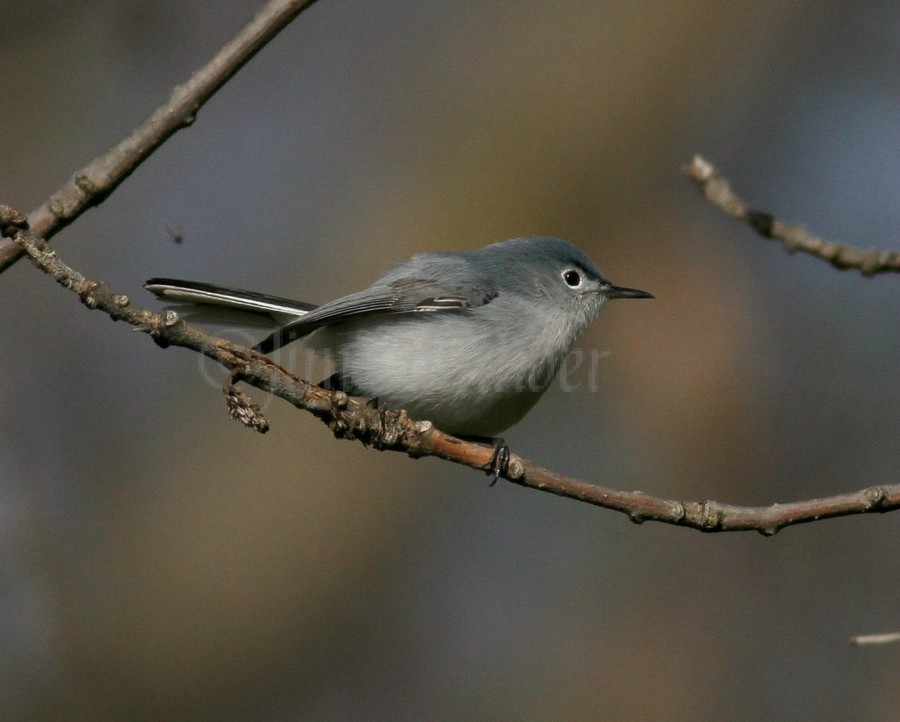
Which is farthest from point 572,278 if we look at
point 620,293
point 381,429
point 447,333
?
point 381,429

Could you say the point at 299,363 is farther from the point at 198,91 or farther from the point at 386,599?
the point at 198,91

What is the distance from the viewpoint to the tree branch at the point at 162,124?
212cm

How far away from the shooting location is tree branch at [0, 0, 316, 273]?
2.12 meters

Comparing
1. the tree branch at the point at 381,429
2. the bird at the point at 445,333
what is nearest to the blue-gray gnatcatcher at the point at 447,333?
the bird at the point at 445,333

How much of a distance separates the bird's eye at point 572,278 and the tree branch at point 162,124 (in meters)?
2.17

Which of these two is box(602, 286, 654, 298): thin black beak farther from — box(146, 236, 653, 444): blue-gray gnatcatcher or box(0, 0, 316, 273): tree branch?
box(0, 0, 316, 273): tree branch

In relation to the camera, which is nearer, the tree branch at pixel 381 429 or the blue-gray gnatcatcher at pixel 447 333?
the tree branch at pixel 381 429

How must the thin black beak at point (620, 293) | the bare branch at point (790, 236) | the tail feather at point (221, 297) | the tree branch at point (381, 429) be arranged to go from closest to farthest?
the tree branch at point (381, 429)
the bare branch at point (790, 236)
the tail feather at point (221, 297)
the thin black beak at point (620, 293)

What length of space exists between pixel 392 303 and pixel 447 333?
0.26m

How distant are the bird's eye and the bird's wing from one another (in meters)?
0.43

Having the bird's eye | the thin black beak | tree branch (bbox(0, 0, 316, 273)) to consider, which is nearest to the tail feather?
tree branch (bbox(0, 0, 316, 273))

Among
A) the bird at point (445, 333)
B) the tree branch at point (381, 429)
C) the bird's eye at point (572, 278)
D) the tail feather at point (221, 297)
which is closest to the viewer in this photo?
the tree branch at point (381, 429)

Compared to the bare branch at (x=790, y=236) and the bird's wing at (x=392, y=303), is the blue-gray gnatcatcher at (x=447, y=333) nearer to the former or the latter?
the bird's wing at (x=392, y=303)

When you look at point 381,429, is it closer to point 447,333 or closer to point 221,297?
point 221,297
